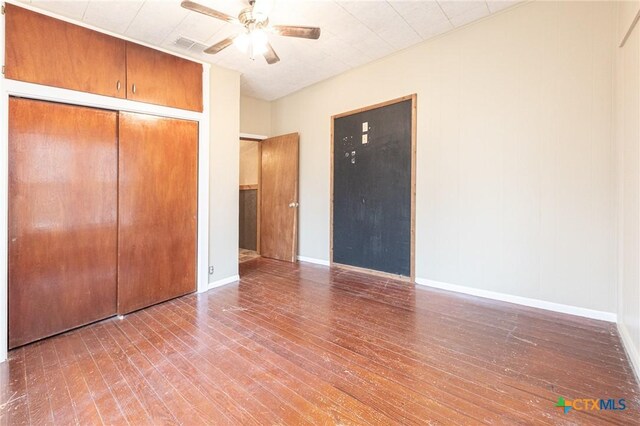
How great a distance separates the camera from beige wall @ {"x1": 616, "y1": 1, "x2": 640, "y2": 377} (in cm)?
197

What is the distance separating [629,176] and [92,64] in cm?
454

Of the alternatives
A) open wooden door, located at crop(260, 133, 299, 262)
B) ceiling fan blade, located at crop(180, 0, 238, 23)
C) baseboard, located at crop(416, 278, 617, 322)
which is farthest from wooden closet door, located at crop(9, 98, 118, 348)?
baseboard, located at crop(416, 278, 617, 322)

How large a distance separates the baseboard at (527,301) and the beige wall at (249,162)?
13.8 ft

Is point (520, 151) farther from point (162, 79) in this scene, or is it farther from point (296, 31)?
point (162, 79)

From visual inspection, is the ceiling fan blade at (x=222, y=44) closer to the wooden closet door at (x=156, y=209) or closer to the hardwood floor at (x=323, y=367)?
the wooden closet door at (x=156, y=209)

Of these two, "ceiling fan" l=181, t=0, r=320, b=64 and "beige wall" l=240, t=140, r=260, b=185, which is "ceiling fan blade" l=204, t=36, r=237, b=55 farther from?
"beige wall" l=240, t=140, r=260, b=185

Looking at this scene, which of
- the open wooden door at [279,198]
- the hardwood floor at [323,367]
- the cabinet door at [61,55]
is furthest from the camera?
the open wooden door at [279,198]

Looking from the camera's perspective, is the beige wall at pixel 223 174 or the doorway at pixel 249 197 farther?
the doorway at pixel 249 197

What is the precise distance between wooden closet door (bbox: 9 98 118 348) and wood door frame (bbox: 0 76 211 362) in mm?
72

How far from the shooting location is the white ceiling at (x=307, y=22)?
2.62 metres

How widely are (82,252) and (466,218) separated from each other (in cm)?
398

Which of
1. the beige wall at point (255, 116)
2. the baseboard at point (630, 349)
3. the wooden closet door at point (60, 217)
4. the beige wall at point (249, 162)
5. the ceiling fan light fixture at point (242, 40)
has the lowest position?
the baseboard at point (630, 349)

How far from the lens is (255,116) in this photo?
544 centimetres

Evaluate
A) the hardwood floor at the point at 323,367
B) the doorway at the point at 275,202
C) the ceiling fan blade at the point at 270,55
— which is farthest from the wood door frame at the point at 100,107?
the doorway at the point at 275,202
